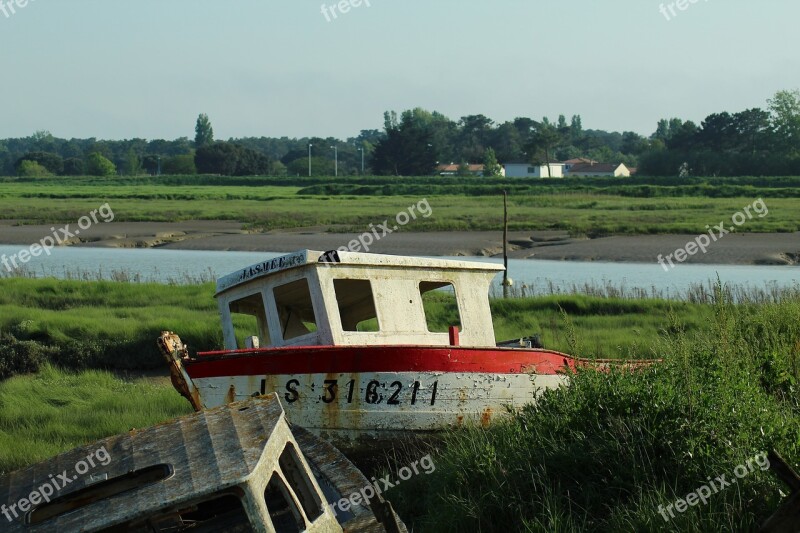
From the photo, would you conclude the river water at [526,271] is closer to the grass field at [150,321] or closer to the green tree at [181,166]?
the grass field at [150,321]

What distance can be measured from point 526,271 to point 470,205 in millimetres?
27557

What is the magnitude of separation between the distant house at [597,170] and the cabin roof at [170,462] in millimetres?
112819

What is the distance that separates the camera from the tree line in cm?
8931

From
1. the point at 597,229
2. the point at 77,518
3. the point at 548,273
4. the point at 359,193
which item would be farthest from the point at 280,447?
the point at 359,193

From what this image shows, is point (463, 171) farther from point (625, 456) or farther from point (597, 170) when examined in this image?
point (625, 456)

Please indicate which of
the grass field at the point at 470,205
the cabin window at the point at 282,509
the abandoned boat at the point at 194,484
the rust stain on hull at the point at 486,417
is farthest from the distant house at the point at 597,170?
the abandoned boat at the point at 194,484

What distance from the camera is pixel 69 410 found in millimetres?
13797

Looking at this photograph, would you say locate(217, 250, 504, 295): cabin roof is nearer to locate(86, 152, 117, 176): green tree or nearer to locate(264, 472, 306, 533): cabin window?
locate(264, 472, 306, 533): cabin window

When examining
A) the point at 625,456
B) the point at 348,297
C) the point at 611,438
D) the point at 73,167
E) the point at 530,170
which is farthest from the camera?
the point at 73,167

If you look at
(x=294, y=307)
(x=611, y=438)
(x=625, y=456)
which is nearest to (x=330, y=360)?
(x=294, y=307)

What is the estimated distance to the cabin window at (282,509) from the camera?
6.37 m

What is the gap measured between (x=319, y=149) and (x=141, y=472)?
15088 centimetres

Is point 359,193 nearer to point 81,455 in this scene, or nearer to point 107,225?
point 107,225

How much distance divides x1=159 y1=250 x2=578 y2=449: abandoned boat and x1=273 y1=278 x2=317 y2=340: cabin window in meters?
0.01
